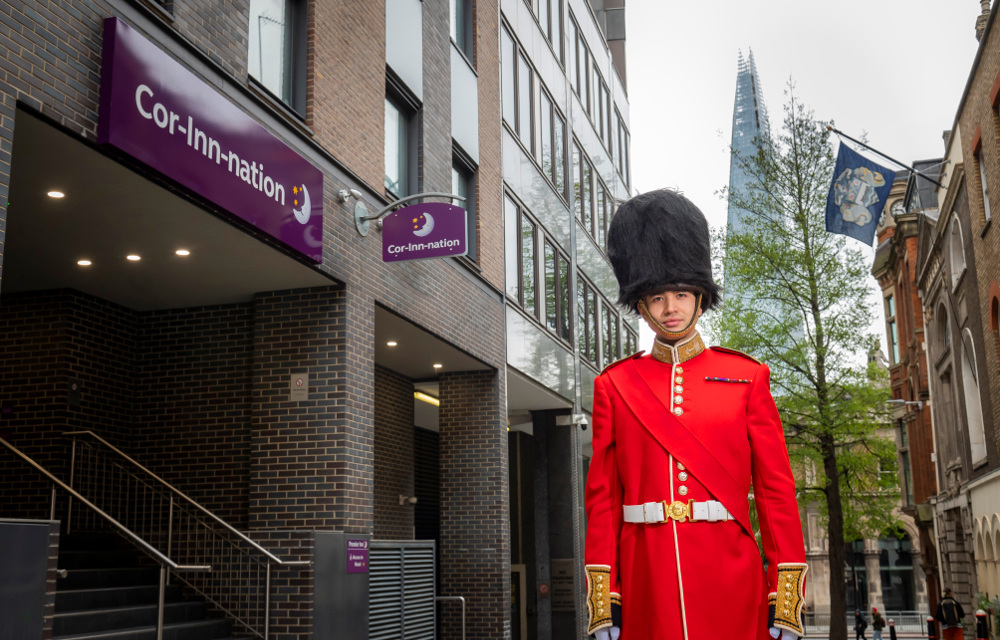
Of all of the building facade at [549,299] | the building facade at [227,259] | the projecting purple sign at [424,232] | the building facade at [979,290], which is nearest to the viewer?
the building facade at [227,259]

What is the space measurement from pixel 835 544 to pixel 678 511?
18.4 meters

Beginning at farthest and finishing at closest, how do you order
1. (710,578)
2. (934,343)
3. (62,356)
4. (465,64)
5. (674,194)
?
(934,343) < (465,64) < (62,356) < (674,194) < (710,578)

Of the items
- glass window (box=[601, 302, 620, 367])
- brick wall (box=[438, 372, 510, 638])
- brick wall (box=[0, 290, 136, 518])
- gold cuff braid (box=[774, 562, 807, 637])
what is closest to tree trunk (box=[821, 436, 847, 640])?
glass window (box=[601, 302, 620, 367])

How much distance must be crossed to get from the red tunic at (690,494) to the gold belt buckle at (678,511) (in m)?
0.03

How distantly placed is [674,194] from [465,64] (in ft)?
40.0

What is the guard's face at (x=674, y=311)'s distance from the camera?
4.79 meters

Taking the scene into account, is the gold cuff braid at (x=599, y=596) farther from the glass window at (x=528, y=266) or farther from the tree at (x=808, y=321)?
the tree at (x=808, y=321)

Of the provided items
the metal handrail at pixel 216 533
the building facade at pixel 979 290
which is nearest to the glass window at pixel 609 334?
the building facade at pixel 979 290

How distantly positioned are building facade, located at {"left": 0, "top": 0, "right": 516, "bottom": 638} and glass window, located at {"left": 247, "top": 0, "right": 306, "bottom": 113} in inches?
1.0

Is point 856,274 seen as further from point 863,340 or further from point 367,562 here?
point 367,562

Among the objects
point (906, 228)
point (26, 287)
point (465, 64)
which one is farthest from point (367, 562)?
point (906, 228)

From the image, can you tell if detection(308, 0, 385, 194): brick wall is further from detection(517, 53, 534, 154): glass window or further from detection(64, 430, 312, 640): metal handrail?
detection(517, 53, 534, 154): glass window

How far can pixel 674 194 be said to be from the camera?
5.16 m

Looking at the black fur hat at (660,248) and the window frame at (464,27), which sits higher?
the window frame at (464,27)
